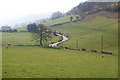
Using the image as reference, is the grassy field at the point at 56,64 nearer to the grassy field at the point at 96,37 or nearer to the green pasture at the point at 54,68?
the green pasture at the point at 54,68

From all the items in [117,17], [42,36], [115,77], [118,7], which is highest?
[118,7]

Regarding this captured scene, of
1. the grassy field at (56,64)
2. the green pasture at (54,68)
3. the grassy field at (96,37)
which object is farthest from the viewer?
the grassy field at (96,37)

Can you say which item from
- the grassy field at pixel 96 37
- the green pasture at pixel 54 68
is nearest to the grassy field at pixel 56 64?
the green pasture at pixel 54 68

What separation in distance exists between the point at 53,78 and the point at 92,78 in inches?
228

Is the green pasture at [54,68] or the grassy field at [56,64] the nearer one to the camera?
the green pasture at [54,68]

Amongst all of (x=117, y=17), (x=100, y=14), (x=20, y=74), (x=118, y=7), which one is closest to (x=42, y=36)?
(x=20, y=74)

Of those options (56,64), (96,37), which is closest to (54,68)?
(56,64)

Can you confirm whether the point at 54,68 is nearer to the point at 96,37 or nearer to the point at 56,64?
the point at 56,64

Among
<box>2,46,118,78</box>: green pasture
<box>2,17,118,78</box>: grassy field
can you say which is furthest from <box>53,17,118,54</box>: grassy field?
<box>2,46,118,78</box>: green pasture

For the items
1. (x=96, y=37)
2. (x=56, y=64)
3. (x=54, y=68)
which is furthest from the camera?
(x=96, y=37)

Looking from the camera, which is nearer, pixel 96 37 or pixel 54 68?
pixel 54 68

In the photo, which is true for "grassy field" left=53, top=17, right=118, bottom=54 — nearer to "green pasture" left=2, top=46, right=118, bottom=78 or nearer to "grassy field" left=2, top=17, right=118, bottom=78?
"grassy field" left=2, top=17, right=118, bottom=78

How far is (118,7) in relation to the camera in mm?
186375

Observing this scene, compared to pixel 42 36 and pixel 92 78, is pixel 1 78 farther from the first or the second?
pixel 42 36
